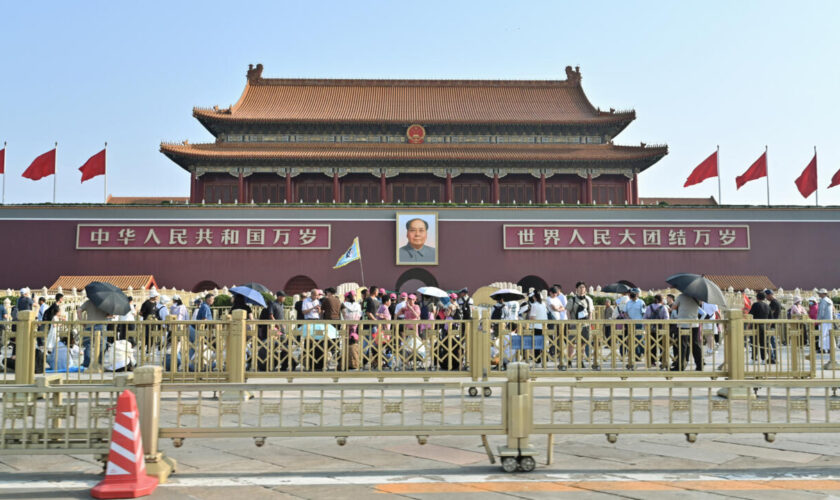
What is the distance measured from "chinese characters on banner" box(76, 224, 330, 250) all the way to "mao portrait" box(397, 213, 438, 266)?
2367mm

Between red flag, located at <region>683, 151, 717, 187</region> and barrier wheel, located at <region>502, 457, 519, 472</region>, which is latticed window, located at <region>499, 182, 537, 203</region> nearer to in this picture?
red flag, located at <region>683, 151, 717, 187</region>

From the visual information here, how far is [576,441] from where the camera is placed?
5633 mm

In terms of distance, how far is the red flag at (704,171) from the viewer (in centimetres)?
2238

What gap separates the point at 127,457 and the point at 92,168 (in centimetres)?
2051

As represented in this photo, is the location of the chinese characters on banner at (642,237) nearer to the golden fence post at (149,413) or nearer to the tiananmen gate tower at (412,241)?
the tiananmen gate tower at (412,241)

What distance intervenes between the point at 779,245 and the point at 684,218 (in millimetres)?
3154

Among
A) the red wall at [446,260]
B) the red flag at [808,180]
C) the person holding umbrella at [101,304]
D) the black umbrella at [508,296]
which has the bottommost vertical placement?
the person holding umbrella at [101,304]

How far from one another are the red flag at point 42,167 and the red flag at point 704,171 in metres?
19.6

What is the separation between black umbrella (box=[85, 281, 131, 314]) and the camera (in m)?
8.73

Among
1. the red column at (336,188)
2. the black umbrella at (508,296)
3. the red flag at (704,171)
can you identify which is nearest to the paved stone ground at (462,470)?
the black umbrella at (508,296)

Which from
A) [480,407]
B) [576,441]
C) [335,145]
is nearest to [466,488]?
[480,407]

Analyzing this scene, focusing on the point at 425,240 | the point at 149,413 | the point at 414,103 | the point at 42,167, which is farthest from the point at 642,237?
the point at 149,413

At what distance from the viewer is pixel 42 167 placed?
72.1ft

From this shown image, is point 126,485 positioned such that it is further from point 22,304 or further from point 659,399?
point 22,304
